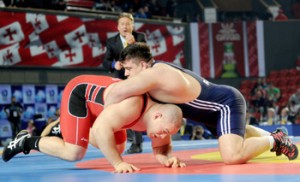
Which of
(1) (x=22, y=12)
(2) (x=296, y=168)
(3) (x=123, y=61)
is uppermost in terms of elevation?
(1) (x=22, y=12)

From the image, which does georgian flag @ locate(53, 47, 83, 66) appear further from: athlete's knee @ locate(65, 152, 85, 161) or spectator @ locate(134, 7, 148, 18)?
athlete's knee @ locate(65, 152, 85, 161)

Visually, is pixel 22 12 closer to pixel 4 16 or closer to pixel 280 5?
pixel 4 16

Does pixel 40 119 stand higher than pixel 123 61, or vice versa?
pixel 123 61

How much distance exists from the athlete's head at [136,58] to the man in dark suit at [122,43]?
1.37m

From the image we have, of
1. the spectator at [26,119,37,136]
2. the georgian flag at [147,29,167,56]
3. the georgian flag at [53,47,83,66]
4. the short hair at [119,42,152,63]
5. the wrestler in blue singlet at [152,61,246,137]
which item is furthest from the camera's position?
the georgian flag at [147,29,167,56]

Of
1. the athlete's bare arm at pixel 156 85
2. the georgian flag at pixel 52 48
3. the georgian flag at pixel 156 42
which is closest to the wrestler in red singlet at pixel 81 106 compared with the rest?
the athlete's bare arm at pixel 156 85

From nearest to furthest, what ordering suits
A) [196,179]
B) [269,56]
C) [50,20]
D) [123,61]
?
1. [196,179]
2. [123,61]
3. [50,20]
4. [269,56]

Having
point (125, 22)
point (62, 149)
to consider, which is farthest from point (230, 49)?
point (62, 149)

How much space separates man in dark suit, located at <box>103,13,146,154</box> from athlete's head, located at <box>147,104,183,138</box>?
5.32 ft

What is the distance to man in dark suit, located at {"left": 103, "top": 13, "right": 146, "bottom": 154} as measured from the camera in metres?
5.46

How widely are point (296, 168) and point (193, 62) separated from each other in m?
13.2

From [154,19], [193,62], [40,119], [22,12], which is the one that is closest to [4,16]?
[22,12]

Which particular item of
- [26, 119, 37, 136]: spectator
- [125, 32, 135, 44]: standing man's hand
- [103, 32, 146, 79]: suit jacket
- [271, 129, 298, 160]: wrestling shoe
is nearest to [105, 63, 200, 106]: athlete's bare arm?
[271, 129, 298, 160]: wrestling shoe

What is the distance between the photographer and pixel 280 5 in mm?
19625
